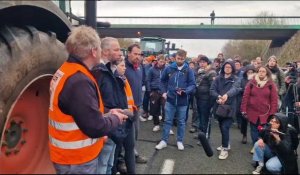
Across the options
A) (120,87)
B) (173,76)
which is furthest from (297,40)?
(120,87)

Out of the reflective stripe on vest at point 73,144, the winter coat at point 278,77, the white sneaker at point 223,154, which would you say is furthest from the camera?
the winter coat at point 278,77

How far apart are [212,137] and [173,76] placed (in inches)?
69.0

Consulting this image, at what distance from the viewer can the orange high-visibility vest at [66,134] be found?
231 centimetres

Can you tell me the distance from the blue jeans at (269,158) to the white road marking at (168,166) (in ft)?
4.10

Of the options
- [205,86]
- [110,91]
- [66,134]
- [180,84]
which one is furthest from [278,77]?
[66,134]

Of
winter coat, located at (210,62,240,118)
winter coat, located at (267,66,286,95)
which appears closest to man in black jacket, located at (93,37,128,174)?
winter coat, located at (210,62,240,118)

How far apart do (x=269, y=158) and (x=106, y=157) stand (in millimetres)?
2696

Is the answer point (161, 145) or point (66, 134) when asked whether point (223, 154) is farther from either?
point (66, 134)

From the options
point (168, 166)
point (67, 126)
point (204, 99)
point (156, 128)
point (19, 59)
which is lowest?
point (156, 128)

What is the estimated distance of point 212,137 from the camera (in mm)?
6824

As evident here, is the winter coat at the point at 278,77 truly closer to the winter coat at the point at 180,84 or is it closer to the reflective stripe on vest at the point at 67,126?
the winter coat at the point at 180,84

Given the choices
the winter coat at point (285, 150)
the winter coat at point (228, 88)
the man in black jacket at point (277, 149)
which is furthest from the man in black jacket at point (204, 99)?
the winter coat at point (285, 150)

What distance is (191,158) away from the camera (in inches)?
208

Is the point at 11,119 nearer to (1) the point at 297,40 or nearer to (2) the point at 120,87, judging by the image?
(2) the point at 120,87
